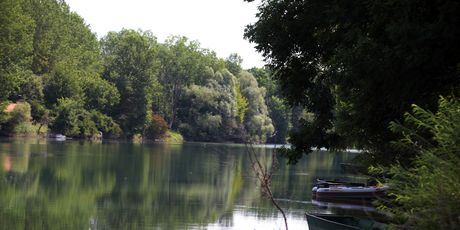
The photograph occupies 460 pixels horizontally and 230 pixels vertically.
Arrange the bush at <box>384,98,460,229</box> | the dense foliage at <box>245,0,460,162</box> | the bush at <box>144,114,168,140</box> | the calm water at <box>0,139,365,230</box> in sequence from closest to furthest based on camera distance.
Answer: the bush at <box>384,98,460,229</box> → the dense foliage at <box>245,0,460,162</box> → the calm water at <box>0,139,365,230</box> → the bush at <box>144,114,168,140</box>

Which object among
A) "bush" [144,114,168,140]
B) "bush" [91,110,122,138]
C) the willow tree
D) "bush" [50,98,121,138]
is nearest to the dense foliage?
"bush" [50,98,121,138]

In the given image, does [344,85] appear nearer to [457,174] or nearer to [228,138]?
[457,174]

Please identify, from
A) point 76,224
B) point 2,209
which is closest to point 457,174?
point 76,224

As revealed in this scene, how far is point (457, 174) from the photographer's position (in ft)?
23.1

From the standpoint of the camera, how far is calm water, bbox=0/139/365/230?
23.6 metres

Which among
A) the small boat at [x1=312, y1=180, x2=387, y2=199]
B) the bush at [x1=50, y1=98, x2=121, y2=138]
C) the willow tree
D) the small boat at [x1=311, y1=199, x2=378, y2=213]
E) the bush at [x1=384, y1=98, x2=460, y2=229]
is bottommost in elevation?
the small boat at [x1=311, y1=199, x2=378, y2=213]

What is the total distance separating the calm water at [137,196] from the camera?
23641 millimetres

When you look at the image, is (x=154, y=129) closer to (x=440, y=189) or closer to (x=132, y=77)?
(x=132, y=77)

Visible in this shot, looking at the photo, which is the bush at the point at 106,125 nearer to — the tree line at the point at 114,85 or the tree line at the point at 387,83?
the tree line at the point at 114,85

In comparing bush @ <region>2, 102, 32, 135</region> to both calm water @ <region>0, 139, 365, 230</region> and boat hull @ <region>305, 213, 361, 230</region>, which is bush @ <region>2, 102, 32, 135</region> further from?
boat hull @ <region>305, 213, 361, 230</region>

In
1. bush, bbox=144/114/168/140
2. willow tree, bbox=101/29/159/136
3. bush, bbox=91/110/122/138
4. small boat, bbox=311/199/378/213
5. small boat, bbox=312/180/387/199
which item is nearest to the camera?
small boat, bbox=311/199/378/213

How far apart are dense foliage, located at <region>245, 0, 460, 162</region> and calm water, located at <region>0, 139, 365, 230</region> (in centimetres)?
241

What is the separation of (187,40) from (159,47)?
25.2ft

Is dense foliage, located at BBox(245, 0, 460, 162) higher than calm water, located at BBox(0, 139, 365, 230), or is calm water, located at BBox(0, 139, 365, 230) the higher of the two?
dense foliage, located at BBox(245, 0, 460, 162)
